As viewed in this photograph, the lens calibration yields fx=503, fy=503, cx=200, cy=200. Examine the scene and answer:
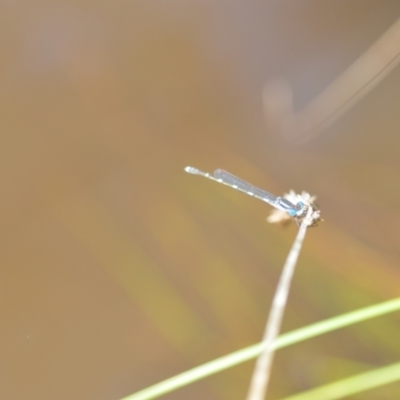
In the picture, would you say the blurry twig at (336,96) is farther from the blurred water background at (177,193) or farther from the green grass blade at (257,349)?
the green grass blade at (257,349)

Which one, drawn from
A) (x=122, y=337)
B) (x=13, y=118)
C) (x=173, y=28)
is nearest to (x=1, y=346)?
(x=122, y=337)

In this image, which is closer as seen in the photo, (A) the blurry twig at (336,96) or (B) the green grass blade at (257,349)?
(B) the green grass blade at (257,349)

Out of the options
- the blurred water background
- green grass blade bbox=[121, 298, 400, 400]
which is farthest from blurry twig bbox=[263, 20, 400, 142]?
green grass blade bbox=[121, 298, 400, 400]

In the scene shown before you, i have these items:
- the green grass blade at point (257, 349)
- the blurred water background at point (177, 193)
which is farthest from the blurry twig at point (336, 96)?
the green grass blade at point (257, 349)

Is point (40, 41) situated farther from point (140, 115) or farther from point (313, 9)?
point (313, 9)

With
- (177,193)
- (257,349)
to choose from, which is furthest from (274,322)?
(177,193)

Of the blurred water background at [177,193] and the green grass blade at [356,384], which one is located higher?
the blurred water background at [177,193]
